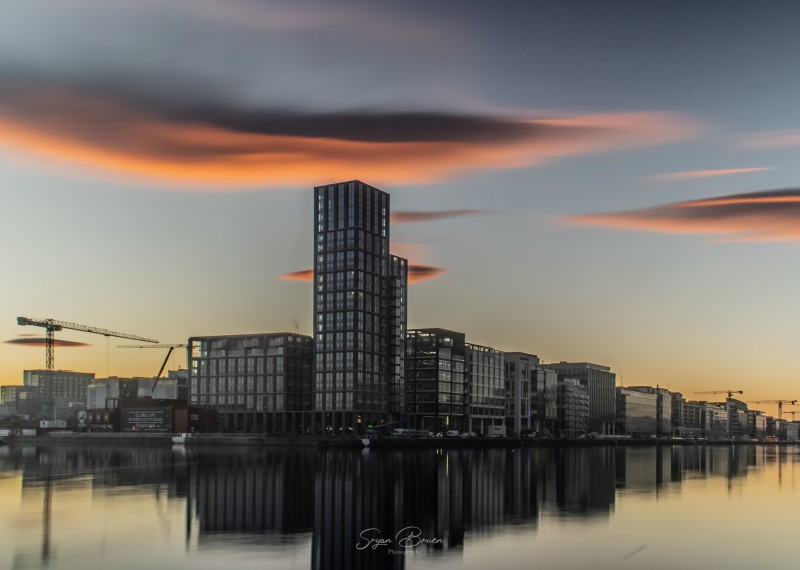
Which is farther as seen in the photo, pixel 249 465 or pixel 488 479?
pixel 249 465

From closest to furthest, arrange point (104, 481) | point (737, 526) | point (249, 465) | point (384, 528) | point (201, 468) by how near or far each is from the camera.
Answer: point (384, 528) < point (737, 526) < point (104, 481) < point (201, 468) < point (249, 465)

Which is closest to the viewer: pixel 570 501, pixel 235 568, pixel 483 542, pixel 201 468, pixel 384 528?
pixel 235 568

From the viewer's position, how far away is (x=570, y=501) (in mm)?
74938

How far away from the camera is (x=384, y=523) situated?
2200 inches

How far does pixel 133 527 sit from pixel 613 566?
100 feet

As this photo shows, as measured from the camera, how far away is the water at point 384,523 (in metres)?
44.2

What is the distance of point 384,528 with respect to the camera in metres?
53.7

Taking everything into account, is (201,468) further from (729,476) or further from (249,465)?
(729,476)

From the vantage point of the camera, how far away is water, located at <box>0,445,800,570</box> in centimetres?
4422

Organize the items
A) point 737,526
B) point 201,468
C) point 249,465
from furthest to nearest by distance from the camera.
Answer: point 249,465 → point 201,468 → point 737,526

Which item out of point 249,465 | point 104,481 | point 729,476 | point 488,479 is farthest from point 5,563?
point 729,476

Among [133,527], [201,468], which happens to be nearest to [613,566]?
[133,527]

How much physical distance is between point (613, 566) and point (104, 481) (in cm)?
6534

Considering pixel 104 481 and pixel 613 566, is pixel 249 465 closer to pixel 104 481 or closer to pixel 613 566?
pixel 104 481
